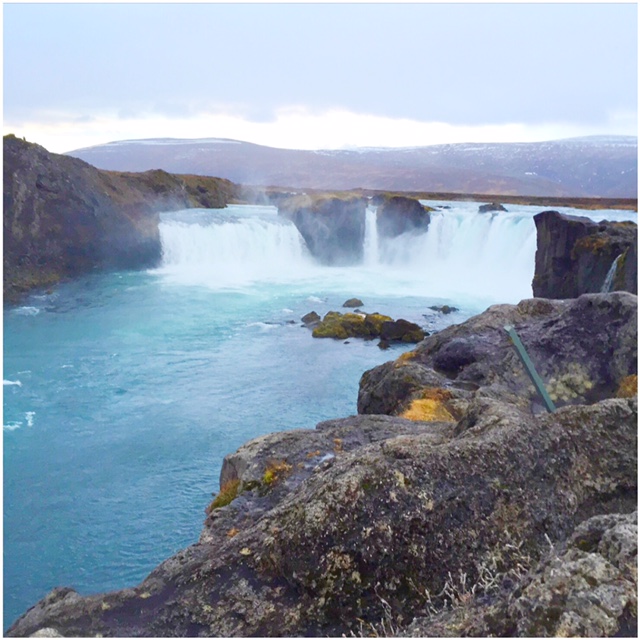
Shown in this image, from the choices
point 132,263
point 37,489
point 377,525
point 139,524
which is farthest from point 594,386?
point 132,263

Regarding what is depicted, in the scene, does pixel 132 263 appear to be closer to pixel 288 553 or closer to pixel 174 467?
pixel 174 467

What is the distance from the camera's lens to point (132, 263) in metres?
44.6

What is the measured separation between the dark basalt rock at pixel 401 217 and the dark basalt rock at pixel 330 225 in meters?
1.98

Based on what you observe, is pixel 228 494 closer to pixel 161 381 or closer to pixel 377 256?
pixel 161 381

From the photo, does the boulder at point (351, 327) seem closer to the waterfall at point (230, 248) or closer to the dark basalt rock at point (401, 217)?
the waterfall at point (230, 248)

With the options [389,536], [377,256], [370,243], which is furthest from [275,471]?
[370,243]

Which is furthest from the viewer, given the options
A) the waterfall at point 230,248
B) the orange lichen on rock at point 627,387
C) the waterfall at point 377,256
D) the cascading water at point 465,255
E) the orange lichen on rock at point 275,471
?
the waterfall at point 230,248

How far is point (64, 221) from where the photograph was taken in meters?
39.8

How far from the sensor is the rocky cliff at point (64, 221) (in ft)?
120

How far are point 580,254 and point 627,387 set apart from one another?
Result: 58.1ft

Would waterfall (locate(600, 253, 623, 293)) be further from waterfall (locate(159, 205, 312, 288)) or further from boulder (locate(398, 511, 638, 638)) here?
waterfall (locate(159, 205, 312, 288))

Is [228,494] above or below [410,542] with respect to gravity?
below

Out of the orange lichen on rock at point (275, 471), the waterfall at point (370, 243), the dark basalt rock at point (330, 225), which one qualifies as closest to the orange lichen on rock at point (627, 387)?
the orange lichen on rock at point (275, 471)

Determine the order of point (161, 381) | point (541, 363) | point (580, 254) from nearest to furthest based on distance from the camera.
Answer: point (541, 363) < point (161, 381) < point (580, 254)
